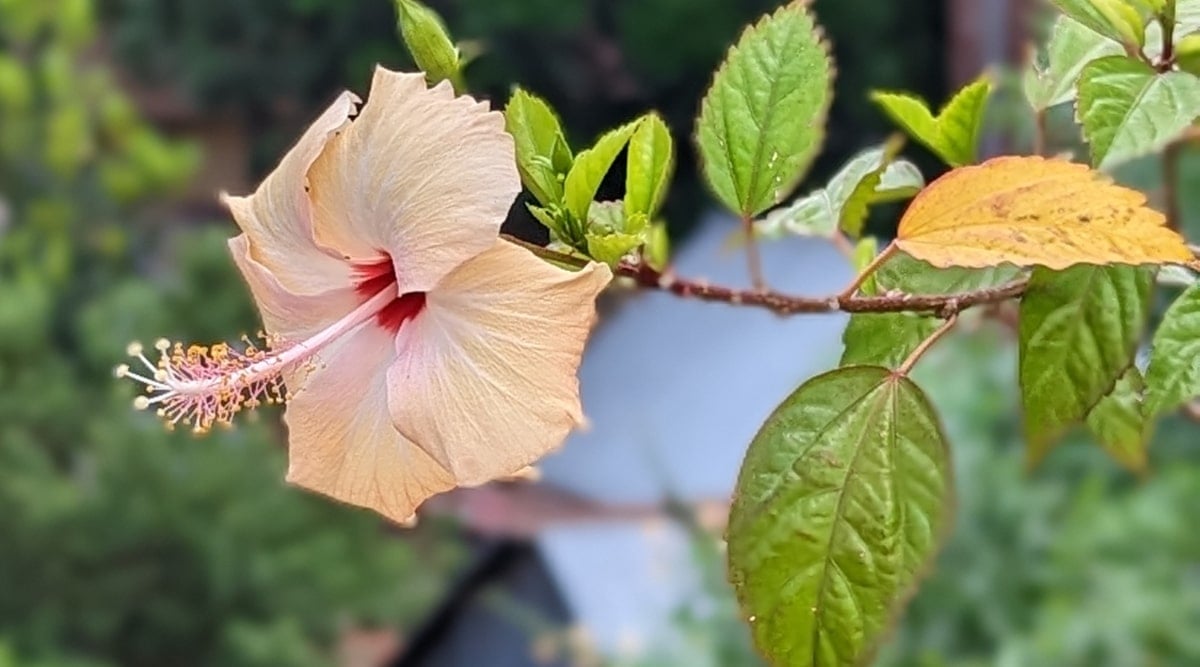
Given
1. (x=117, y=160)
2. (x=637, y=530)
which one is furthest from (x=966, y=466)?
(x=117, y=160)

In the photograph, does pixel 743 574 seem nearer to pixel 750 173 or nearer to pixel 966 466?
pixel 750 173

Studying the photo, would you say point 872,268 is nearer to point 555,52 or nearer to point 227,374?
point 227,374

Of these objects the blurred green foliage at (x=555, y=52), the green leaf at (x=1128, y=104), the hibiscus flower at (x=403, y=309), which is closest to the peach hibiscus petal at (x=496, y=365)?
the hibiscus flower at (x=403, y=309)

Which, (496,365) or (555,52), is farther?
(555,52)

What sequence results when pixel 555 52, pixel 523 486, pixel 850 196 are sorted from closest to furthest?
1. pixel 850 196
2. pixel 523 486
3. pixel 555 52

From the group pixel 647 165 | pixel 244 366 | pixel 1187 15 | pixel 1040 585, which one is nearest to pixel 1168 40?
pixel 1187 15

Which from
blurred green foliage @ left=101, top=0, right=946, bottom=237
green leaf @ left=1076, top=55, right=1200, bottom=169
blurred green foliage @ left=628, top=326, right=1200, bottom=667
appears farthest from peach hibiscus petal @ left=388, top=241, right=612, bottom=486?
blurred green foliage @ left=101, top=0, right=946, bottom=237

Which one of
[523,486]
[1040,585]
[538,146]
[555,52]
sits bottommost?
[523,486]
